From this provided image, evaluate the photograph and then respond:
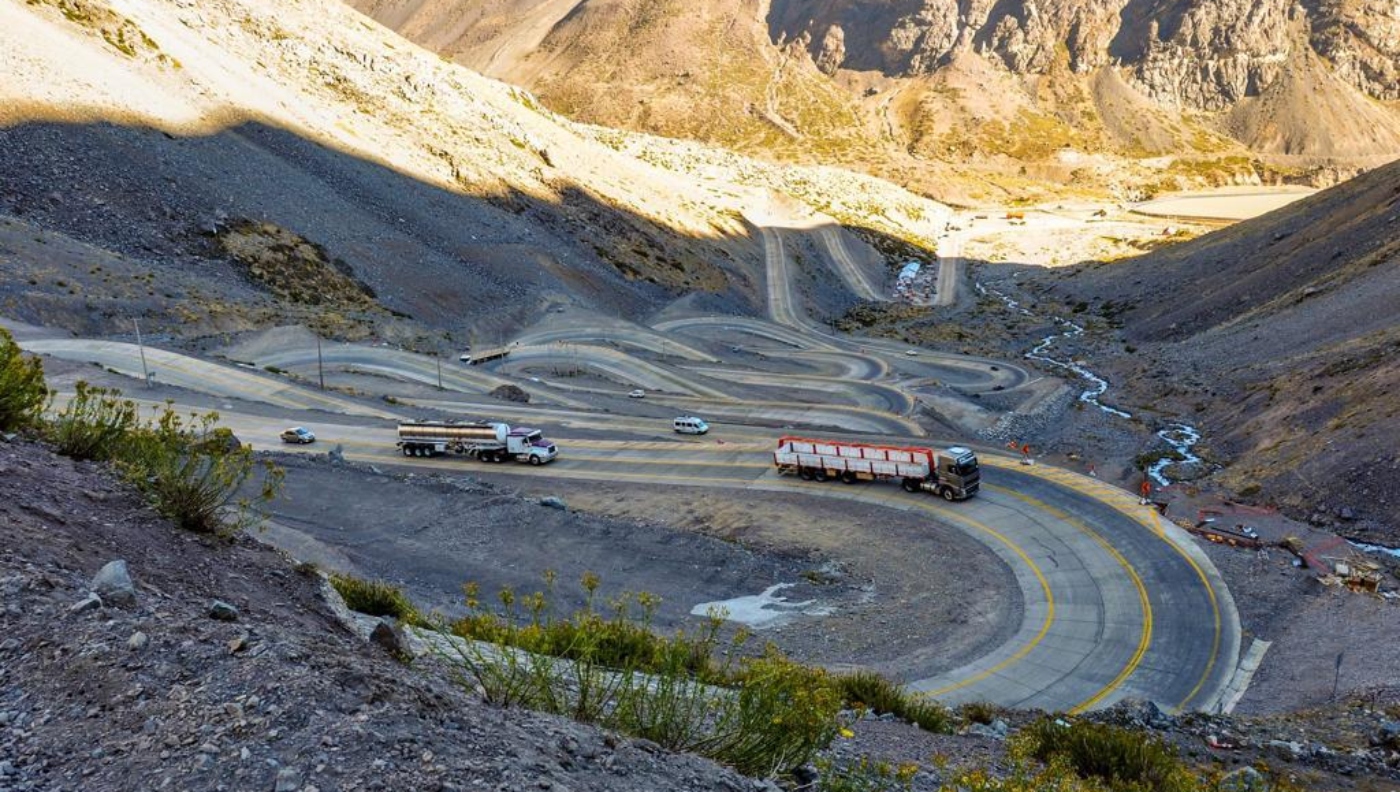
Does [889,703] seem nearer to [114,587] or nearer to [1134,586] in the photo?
[114,587]

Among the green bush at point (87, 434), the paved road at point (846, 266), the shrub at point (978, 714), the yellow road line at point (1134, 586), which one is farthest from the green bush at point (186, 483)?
the paved road at point (846, 266)

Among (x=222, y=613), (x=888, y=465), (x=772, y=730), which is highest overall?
(x=222, y=613)

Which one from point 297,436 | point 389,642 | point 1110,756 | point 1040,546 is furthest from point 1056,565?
point 297,436

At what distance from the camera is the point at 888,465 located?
126 feet

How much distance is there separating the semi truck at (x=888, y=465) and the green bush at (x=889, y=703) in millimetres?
20754

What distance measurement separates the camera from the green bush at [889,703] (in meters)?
15.3

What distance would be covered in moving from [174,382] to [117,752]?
50.8 metres

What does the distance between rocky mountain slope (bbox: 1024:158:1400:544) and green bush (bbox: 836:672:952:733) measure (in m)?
27.1

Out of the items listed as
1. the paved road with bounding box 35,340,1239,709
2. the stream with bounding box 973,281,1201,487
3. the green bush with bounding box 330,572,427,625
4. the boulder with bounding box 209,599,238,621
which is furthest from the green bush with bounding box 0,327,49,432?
the stream with bounding box 973,281,1201,487

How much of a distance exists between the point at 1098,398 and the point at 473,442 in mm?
48412

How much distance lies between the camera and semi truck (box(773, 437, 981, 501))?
36.9 m

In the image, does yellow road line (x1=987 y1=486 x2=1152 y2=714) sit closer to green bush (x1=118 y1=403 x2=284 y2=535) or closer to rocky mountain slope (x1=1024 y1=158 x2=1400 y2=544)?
rocky mountain slope (x1=1024 y1=158 x2=1400 y2=544)

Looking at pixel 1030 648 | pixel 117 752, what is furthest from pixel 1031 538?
pixel 117 752

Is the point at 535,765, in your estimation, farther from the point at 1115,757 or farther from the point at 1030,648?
the point at 1030,648
